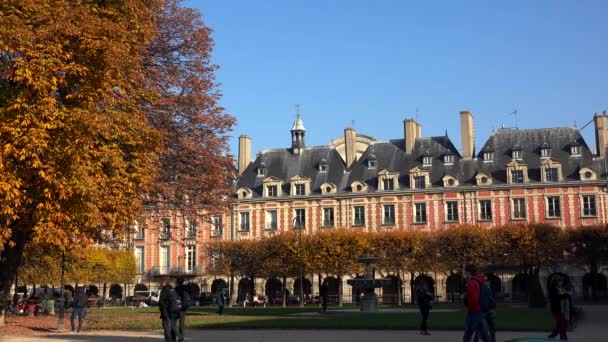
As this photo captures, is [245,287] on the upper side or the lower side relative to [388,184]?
lower

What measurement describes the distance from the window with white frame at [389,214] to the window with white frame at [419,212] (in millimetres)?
1638

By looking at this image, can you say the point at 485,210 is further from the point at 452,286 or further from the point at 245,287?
the point at 245,287

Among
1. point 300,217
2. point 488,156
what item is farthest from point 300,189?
point 488,156

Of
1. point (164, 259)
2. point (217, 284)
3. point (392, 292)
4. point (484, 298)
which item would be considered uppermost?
point (164, 259)

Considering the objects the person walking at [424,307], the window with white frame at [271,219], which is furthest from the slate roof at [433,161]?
the person walking at [424,307]

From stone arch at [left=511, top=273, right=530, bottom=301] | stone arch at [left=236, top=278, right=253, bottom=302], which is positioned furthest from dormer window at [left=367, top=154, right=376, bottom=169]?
stone arch at [left=511, top=273, right=530, bottom=301]

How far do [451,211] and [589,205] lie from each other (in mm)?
9052

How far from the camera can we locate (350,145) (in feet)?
184

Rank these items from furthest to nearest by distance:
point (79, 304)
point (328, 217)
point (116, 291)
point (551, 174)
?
point (116, 291) → point (328, 217) → point (551, 174) → point (79, 304)

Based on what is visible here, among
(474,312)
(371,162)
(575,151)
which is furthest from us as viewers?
(371,162)

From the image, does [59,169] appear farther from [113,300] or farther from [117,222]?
[113,300]

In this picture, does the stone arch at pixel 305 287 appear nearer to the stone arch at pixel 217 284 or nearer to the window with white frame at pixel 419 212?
the stone arch at pixel 217 284

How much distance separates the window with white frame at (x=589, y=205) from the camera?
156 ft

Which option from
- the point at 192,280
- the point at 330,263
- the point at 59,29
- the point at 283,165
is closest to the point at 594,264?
the point at 330,263
